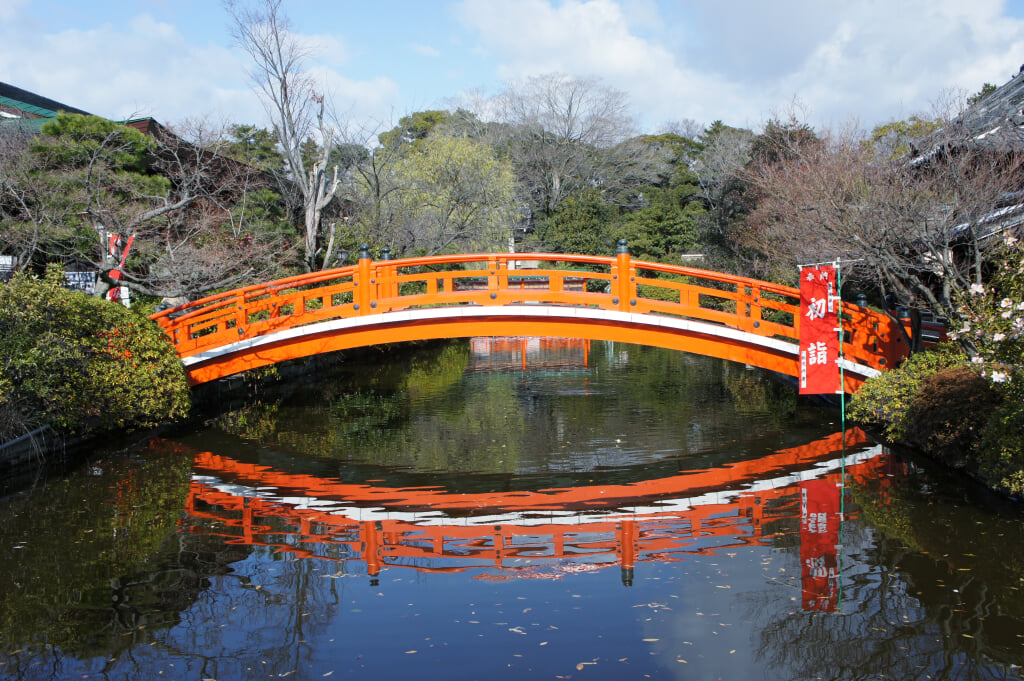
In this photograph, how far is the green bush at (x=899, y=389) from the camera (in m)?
9.23

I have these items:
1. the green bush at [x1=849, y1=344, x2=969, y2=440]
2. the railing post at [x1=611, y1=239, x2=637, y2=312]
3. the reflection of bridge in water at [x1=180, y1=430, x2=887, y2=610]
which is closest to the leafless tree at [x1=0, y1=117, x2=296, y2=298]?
the reflection of bridge in water at [x1=180, y1=430, x2=887, y2=610]

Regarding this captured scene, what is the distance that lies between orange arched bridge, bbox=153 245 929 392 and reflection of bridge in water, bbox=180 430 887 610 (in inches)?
71.1

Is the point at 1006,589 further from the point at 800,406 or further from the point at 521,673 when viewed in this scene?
the point at 800,406

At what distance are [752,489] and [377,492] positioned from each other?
13.0 feet

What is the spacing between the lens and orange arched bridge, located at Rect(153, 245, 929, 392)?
10.7 m

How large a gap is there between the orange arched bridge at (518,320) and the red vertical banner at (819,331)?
0.20m

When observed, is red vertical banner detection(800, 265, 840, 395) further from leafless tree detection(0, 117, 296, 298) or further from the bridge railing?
leafless tree detection(0, 117, 296, 298)

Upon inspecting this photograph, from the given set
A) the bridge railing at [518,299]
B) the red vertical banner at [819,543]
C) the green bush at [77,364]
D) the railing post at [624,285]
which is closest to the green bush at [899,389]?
the bridge railing at [518,299]

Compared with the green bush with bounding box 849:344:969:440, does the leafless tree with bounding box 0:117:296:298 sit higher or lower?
higher

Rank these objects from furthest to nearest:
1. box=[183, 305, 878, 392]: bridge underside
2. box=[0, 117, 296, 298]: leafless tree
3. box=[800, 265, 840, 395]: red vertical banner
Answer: box=[0, 117, 296, 298]: leafless tree < box=[183, 305, 878, 392]: bridge underside < box=[800, 265, 840, 395]: red vertical banner

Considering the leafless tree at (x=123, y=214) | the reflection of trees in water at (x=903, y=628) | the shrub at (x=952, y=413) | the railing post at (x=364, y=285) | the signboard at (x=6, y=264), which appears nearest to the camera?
the reflection of trees in water at (x=903, y=628)

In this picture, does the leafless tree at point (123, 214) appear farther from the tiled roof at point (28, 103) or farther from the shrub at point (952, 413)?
the shrub at point (952, 413)

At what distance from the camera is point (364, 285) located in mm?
11117

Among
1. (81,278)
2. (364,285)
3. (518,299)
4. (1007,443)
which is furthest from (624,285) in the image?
(81,278)
